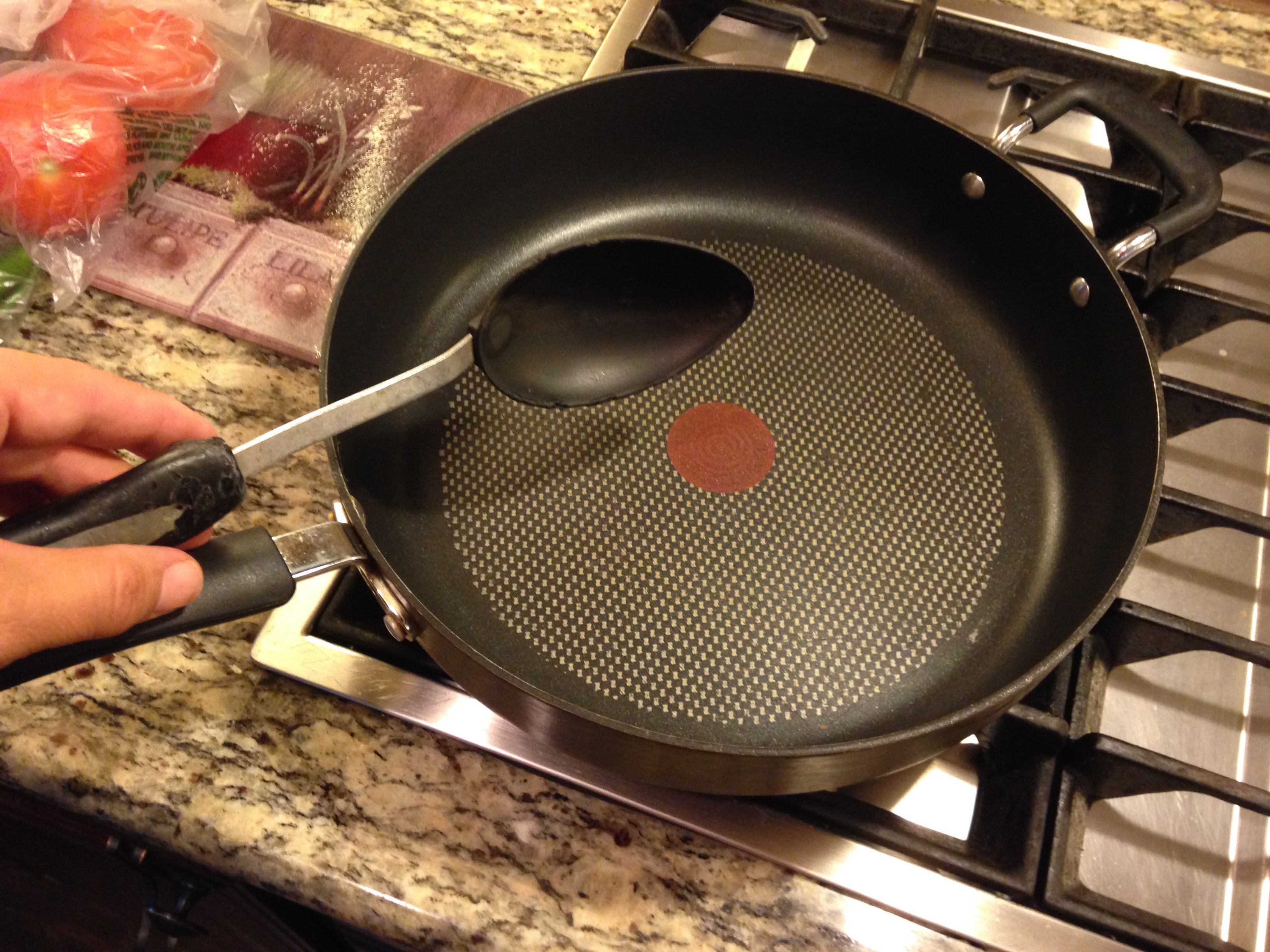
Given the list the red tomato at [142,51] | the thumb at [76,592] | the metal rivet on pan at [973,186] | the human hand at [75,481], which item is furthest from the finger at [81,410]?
the metal rivet on pan at [973,186]

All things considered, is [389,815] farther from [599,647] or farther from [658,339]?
[658,339]

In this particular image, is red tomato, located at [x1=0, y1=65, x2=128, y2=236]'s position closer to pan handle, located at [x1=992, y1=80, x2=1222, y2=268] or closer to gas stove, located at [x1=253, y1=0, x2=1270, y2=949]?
gas stove, located at [x1=253, y1=0, x2=1270, y2=949]

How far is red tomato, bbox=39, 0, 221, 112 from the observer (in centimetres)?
64

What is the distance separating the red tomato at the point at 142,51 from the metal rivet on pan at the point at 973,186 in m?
0.55

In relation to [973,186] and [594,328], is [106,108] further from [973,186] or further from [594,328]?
[973,186]

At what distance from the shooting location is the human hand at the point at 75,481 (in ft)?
1.11

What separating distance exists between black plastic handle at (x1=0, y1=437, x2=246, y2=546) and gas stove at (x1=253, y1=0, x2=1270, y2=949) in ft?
0.31

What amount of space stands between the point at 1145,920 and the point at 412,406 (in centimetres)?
50

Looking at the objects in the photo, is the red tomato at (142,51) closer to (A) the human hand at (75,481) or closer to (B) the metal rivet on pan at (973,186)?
(A) the human hand at (75,481)

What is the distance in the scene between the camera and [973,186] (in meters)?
0.65

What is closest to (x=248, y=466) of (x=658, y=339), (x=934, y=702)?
(x=658, y=339)

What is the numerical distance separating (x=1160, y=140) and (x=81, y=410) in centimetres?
67

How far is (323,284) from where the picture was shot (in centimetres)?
62

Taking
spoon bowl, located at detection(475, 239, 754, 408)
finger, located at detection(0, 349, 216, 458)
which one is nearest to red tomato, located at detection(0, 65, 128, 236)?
finger, located at detection(0, 349, 216, 458)
